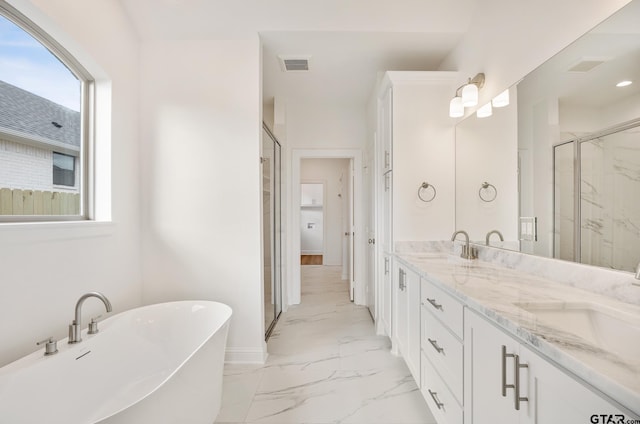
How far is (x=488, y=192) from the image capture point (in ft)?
6.68

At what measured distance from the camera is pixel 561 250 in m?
1.39

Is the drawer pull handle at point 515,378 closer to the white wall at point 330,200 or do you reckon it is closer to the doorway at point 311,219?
the white wall at point 330,200

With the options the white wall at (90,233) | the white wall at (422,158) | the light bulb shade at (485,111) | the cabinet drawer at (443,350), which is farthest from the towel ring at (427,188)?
the white wall at (90,233)

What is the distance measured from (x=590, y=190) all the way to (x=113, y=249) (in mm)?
2779

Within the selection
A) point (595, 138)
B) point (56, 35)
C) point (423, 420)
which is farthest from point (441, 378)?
point (56, 35)

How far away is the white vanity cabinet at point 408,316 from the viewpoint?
182 cm

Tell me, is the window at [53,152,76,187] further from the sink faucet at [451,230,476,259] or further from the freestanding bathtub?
the sink faucet at [451,230,476,259]

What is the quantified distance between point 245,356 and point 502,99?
8.77ft

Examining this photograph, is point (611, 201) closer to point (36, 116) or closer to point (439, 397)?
point (439, 397)

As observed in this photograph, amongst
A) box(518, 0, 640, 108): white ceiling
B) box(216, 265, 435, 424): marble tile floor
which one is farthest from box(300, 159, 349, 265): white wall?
box(518, 0, 640, 108): white ceiling

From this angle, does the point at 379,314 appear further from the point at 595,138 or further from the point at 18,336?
the point at 18,336

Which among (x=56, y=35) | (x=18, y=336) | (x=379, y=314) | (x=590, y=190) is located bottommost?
(x=379, y=314)

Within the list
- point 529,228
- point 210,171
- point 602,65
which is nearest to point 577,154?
point 602,65

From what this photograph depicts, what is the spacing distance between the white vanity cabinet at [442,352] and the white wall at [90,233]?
6.75ft
